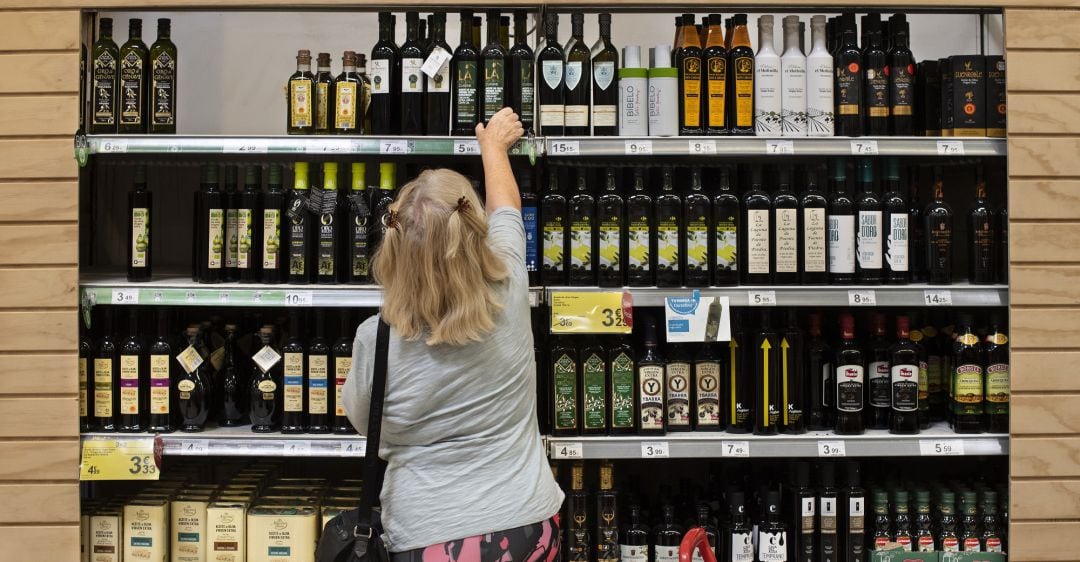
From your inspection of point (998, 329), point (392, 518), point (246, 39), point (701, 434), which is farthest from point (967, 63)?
point (246, 39)

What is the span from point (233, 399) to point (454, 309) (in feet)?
4.42

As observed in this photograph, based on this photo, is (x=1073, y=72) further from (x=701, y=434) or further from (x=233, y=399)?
(x=233, y=399)

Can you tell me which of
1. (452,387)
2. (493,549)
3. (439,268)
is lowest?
(493,549)

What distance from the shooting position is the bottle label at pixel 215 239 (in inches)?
111

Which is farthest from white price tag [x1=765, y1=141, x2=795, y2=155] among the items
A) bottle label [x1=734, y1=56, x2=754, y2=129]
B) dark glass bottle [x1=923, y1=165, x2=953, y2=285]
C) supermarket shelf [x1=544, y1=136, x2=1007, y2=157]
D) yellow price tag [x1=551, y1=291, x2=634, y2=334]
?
yellow price tag [x1=551, y1=291, x2=634, y2=334]

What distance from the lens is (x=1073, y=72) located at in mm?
2740

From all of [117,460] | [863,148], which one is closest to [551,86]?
[863,148]

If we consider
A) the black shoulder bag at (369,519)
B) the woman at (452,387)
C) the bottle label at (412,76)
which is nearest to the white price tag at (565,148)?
the bottle label at (412,76)

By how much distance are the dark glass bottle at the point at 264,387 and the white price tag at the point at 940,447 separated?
73.9 inches

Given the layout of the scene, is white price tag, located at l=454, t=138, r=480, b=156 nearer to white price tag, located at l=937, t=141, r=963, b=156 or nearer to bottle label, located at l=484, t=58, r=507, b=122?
bottle label, located at l=484, t=58, r=507, b=122

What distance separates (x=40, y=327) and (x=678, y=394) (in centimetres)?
182

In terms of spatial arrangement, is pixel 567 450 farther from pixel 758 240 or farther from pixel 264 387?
pixel 264 387

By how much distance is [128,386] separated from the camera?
2795 millimetres

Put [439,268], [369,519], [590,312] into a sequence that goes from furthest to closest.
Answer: [590,312], [369,519], [439,268]
